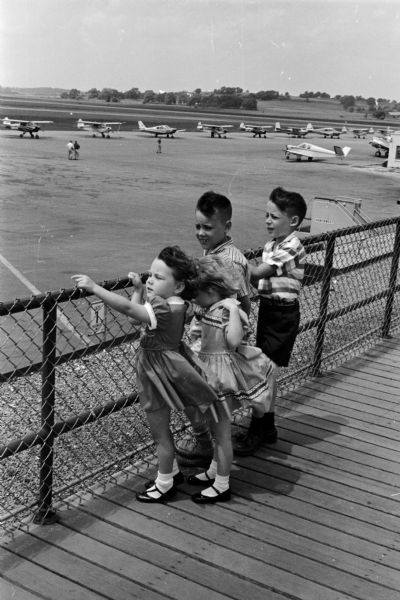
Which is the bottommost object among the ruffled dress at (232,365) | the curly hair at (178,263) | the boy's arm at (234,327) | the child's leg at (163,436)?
the child's leg at (163,436)

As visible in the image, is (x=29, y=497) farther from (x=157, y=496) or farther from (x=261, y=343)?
(x=261, y=343)

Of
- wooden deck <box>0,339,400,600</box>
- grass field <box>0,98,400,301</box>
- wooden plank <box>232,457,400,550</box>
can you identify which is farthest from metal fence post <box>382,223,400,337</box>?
grass field <box>0,98,400,301</box>

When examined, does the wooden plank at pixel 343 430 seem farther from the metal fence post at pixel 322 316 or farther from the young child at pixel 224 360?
the young child at pixel 224 360

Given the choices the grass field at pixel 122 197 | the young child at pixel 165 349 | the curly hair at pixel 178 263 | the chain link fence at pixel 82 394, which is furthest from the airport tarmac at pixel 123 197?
the curly hair at pixel 178 263

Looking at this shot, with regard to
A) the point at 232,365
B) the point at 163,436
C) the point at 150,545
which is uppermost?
the point at 232,365

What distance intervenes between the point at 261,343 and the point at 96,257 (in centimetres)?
1246


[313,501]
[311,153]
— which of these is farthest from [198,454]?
[311,153]

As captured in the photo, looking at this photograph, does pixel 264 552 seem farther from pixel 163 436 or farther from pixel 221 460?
pixel 163 436

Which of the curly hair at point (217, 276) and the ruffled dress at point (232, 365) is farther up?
the curly hair at point (217, 276)

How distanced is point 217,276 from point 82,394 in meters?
3.69

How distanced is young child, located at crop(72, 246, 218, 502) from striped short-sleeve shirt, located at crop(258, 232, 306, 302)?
86 centimetres

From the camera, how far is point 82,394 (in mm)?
7031

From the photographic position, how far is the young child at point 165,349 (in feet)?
11.4

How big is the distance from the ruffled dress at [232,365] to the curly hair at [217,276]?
0.10 meters
